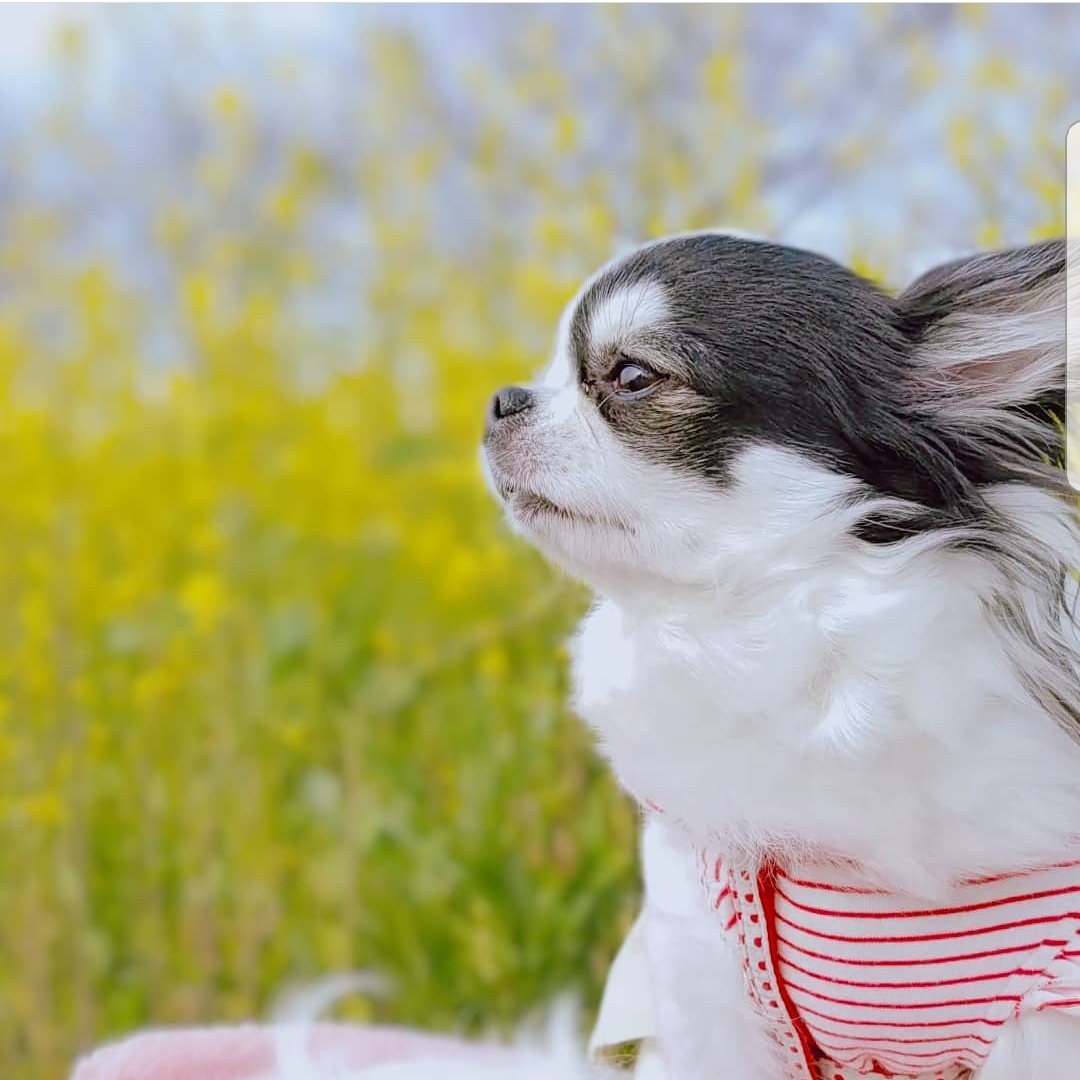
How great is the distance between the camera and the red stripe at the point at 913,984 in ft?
2.53

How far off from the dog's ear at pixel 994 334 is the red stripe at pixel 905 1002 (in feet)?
1.19

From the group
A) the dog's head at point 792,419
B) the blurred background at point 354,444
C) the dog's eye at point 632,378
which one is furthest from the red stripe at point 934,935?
the blurred background at point 354,444

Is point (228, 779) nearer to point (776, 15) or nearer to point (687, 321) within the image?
point (687, 321)

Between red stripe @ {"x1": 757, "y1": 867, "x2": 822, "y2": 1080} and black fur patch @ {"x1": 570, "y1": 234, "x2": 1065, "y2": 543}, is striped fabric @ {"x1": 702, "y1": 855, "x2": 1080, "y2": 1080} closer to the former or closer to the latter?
red stripe @ {"x1": 757, "y1": 867, "x2": 822, "y2": 1080}

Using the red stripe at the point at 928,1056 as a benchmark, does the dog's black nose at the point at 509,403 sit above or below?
above

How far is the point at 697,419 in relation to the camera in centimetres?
84

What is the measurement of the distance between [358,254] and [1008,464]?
161 centimetres

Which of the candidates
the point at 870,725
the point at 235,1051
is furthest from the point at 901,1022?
the point at 235,1051

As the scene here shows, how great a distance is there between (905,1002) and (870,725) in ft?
0.59

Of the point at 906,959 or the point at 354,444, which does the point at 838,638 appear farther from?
the point at 354,444

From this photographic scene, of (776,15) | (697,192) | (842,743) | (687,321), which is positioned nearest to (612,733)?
(842,743)

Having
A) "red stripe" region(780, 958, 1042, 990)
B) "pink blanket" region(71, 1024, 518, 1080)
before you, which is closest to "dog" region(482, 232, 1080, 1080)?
"red stripe" region(780, 958, 1042, 990)

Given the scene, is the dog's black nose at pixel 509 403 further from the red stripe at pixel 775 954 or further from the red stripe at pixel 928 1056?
the red stripe at pixel 928 1056

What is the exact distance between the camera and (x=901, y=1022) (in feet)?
2.66
